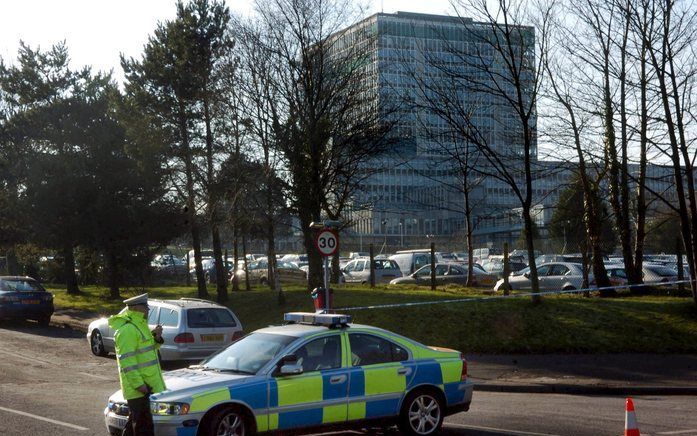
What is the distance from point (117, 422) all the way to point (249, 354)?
1.64 metres

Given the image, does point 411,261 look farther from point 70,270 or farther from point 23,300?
point 23,300

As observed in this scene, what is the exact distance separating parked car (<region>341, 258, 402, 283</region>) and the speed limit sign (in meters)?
21.9

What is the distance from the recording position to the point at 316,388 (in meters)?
9.45

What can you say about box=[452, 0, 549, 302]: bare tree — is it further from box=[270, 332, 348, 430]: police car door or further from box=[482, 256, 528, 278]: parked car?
box=[482, 256, 528, 278]: parked car

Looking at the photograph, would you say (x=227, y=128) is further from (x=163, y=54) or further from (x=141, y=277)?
(x=141, y=277)

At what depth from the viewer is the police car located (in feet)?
28.9

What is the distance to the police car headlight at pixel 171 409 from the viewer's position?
860cm

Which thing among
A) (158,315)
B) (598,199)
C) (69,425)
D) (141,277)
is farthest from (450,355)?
(141,277)

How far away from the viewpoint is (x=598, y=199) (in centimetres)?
2464

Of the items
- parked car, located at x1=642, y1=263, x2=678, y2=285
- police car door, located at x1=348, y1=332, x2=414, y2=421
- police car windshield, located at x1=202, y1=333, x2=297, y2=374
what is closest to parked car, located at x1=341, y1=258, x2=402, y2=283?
parked car, located at x1=642, y1=263, x2=678, y2=285

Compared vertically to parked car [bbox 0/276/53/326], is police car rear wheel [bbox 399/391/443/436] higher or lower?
lower

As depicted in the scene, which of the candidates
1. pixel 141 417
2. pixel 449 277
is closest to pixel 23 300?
pixel 449 277

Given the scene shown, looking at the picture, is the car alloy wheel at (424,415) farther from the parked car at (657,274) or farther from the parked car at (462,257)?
the parked car at (462,257)

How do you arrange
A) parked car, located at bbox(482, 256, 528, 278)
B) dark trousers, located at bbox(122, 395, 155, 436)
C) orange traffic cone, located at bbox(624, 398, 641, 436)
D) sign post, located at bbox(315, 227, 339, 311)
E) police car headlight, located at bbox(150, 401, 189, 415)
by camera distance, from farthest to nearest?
parked car, located at bbox(482, 256, 528, 278), sign post, located at bbox(315, 227, 339, 311), police car headlight, located at bbox(150, 401, 189, 415), dark trousers, located at bbox(122, 395, 155, 436), orange traffic cone, located at bbox(624, 398, 641, 436)
